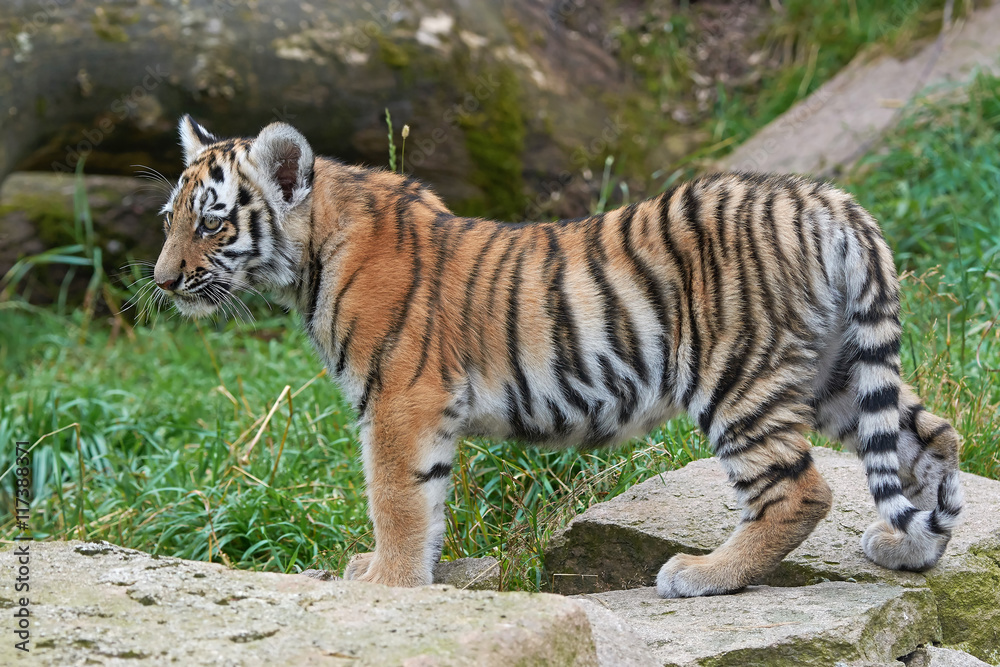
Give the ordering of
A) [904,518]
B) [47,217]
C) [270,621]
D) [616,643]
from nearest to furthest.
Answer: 1. [270,621]
2. [616,643]
3. [904,518]
4. [47,217]

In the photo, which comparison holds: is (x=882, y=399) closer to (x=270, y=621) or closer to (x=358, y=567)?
(x=358, y=567)

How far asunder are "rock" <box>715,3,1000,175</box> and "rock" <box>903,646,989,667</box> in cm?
496

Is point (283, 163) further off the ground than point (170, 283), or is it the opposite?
point (283, 163)

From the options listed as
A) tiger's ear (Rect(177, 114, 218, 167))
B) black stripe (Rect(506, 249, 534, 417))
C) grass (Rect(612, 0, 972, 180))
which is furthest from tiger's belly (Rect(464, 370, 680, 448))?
grass (Rect(612, 0, 972, 180))

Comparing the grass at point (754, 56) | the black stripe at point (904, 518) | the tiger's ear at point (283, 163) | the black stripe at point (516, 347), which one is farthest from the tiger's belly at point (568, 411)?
the grass at point (754, 56)

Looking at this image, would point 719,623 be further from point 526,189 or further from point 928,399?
point 526,189

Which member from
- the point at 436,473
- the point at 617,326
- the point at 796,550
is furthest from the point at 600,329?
the point at 796,550

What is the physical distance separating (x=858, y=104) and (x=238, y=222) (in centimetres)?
618

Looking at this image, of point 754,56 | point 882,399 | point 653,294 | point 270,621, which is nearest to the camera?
point 270,621

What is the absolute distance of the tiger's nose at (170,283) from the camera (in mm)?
3557

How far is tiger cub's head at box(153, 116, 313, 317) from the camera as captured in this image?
356 cm

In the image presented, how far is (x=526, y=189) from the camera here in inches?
313

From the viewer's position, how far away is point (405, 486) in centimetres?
336

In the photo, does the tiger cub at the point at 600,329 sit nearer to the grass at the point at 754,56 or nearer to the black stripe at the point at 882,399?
the black stripe at the point at 882,399
